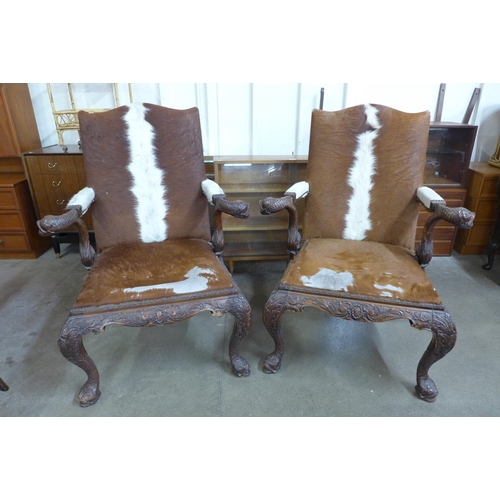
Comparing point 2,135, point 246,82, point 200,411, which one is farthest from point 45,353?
point 246,82

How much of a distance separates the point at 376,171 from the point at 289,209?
0.52 m

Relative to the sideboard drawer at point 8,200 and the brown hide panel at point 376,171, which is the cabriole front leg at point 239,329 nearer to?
the brown hide panel at point 376,171

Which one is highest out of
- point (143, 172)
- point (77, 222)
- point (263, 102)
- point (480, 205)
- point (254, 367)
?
point (263, 102)

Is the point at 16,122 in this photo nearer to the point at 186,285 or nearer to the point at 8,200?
the point at 8,200

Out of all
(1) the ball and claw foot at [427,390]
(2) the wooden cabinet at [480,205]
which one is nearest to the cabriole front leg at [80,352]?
(1) the ball and claw foot at [427,390]

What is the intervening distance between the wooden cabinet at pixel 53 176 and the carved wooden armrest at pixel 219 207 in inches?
49.3

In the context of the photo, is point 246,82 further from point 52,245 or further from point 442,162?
point 52,245

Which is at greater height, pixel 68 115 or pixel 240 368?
pixel 68 115

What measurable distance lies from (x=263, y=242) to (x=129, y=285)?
1.32 m

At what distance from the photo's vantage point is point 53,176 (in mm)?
2541

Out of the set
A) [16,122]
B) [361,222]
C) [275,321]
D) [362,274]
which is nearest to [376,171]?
[361,222]

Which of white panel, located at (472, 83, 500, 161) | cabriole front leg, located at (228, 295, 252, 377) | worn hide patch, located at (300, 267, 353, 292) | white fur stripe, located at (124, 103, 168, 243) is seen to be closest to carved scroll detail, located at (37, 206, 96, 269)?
white fur stripe, located at (124, 103, 168, 243)

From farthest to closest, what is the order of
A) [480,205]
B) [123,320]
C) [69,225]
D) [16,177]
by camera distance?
[16,177] → [480,205] → [69,225] → [123,320]

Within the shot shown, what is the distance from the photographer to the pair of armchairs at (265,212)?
137 cm
